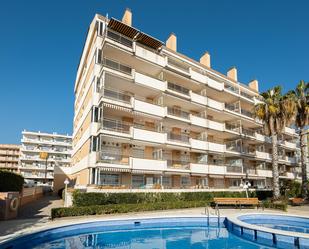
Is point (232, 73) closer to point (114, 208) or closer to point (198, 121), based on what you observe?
point (198, 121)

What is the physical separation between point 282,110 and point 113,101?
24345mm

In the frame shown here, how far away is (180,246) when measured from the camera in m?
14.2

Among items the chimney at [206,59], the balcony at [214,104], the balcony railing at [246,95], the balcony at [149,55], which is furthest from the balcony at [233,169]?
the balcony at [149,55]

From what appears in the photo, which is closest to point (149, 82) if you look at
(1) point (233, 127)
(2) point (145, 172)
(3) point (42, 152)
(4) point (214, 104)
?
(2) point (145, 172)

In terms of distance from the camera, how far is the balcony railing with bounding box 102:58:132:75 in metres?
29.0

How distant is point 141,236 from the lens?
16656 mm

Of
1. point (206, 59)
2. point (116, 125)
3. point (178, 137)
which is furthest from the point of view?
point (206, 59)

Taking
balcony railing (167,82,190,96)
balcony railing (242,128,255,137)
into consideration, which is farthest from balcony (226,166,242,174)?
balcony railing (167,82,190,96)

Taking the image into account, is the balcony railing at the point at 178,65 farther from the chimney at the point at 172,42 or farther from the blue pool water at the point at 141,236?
the blue pool water at the point at 141,236

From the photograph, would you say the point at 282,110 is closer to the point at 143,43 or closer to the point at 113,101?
the point at 143,43

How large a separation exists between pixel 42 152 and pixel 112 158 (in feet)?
234

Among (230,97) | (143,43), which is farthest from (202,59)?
(143,43)

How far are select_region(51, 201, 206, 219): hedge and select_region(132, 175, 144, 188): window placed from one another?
5.18 meters

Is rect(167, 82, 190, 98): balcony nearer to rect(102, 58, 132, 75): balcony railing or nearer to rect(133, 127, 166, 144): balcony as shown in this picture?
rect(102, 58, 132, 75): balcony railing
